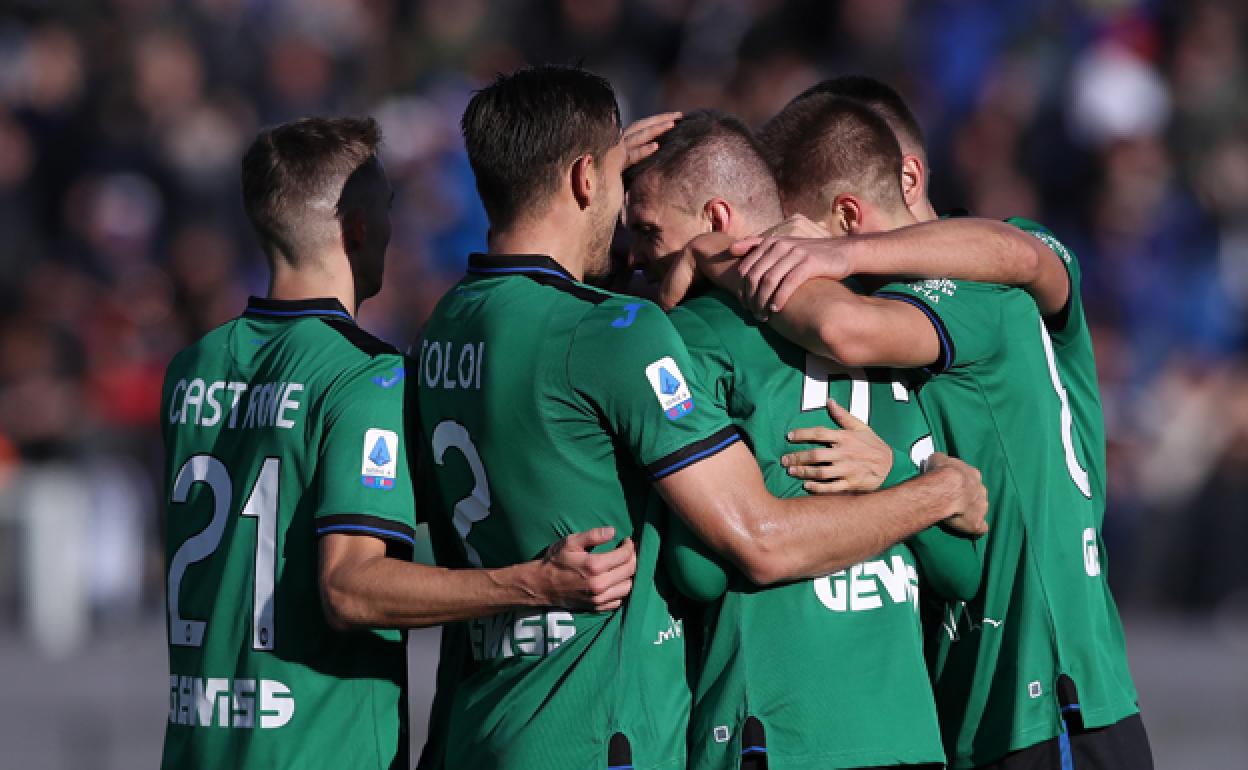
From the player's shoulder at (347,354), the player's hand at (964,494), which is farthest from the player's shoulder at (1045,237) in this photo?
the player's shoulder at (347,354)

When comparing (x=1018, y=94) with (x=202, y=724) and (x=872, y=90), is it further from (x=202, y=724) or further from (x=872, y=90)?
(x=202, y=724)

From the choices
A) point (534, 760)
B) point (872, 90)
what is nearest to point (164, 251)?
point (872, 90)

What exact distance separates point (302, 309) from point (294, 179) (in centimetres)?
35

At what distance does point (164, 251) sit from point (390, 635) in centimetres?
902

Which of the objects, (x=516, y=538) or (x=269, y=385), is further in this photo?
(x=269, y=385)

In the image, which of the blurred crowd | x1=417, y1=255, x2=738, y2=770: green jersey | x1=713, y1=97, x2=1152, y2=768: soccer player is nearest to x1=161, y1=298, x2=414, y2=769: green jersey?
x1=417, y1=255, x2=738, y2=770: green jersey

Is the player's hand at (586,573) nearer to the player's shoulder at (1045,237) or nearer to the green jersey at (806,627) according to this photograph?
the green jersey at (806,627)

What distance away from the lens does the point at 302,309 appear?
4523 mm

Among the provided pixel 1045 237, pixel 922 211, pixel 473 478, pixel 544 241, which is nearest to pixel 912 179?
pixel 922 211

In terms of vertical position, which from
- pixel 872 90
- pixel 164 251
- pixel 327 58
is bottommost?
pixel 872 90

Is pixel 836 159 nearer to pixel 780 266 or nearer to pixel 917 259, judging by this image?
pixel 917 259

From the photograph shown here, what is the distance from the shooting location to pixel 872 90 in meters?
5.20

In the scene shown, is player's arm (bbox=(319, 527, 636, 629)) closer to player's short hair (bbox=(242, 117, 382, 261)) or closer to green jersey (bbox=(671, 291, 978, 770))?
green jersey (bbox=(671, 291, 978, 770))

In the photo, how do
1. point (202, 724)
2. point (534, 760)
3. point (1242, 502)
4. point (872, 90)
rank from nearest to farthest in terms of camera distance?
1. point (534, 760)
2. point (202, 724)
3. point (872, 90)
4. point (1242, 502)
